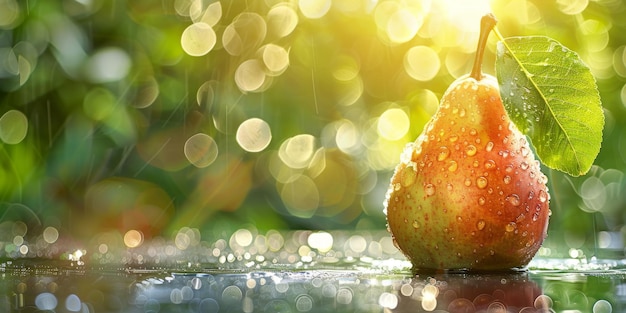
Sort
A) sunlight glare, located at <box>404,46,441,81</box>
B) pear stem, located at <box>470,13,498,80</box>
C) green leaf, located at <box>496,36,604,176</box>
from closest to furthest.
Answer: green leaf, located at <box>496,36,604,176</box> < pear stem, located at <box>470,13,498,80</box> < sunlight glare, located at <box>404,46,441,81</box>

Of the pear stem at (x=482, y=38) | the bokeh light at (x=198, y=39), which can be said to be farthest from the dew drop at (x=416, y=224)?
the bokeh light at (x=198, y=39)

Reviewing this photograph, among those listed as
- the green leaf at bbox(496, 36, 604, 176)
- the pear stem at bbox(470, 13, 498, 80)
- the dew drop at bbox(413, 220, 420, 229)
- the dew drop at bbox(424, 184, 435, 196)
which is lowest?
the dew drop at bbox(413, 220, 420, 229)

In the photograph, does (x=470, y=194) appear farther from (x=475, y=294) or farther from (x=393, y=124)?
(x=393, y=124)

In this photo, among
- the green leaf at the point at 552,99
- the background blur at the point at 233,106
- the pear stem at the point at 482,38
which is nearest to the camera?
the green leaf at the point at 552,99

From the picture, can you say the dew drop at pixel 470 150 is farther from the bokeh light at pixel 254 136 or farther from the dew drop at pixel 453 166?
the bokeh light at pixel 254 136

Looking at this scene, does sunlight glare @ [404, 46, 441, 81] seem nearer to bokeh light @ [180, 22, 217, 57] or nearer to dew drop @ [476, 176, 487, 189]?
bokeh light @ [180, 22, 217, 57]

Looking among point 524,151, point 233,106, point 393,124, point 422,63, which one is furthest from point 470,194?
point 393,124

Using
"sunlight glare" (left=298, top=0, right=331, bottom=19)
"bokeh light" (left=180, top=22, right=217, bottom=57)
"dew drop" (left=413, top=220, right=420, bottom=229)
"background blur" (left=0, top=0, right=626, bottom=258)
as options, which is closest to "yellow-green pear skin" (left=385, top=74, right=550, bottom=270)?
"dew drop" (left=413, top=220, right=420, bottom=229)
